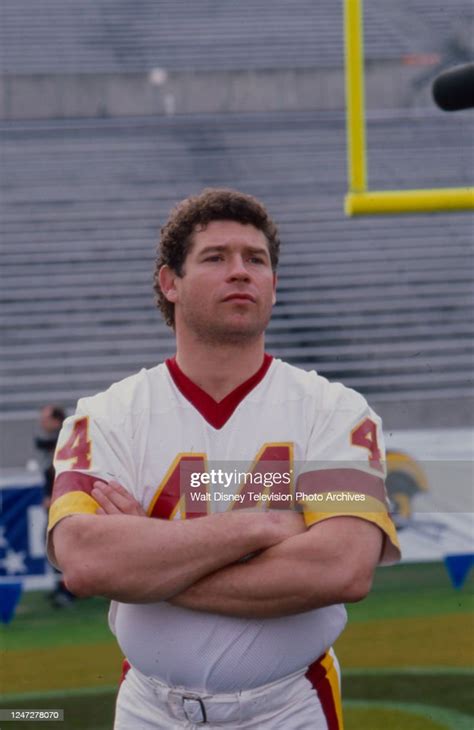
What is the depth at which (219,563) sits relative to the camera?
1802mm

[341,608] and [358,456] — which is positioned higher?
[358,456]

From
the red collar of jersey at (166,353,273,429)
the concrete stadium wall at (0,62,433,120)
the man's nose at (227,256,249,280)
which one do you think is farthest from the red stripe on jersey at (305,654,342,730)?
the concrete stadium wall at (0,62,433,120)

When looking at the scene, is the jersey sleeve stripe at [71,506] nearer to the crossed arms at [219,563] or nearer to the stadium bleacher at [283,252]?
the crossed arms at [219,563]

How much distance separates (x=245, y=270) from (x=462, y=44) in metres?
4.78

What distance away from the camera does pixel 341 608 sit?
1.96m

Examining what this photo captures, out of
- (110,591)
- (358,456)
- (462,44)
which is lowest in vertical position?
(110,591)

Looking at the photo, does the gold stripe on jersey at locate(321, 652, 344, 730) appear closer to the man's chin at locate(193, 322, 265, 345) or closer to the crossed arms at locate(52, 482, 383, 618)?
the crossed arms at locate(52, 482, 383, 618)

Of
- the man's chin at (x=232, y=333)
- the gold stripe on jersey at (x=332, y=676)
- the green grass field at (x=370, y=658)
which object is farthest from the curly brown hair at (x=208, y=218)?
the green grass field at (x=370, y=658)

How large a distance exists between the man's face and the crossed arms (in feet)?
1.06

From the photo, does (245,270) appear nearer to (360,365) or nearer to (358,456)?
(358,456)

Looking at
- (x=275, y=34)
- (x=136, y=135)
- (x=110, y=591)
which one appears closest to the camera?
(x=110, y=591)

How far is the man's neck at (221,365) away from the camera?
1954 mm

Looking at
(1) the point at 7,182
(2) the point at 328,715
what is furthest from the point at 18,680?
(1) the point at 7,182

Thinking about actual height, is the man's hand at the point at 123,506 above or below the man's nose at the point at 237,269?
below
